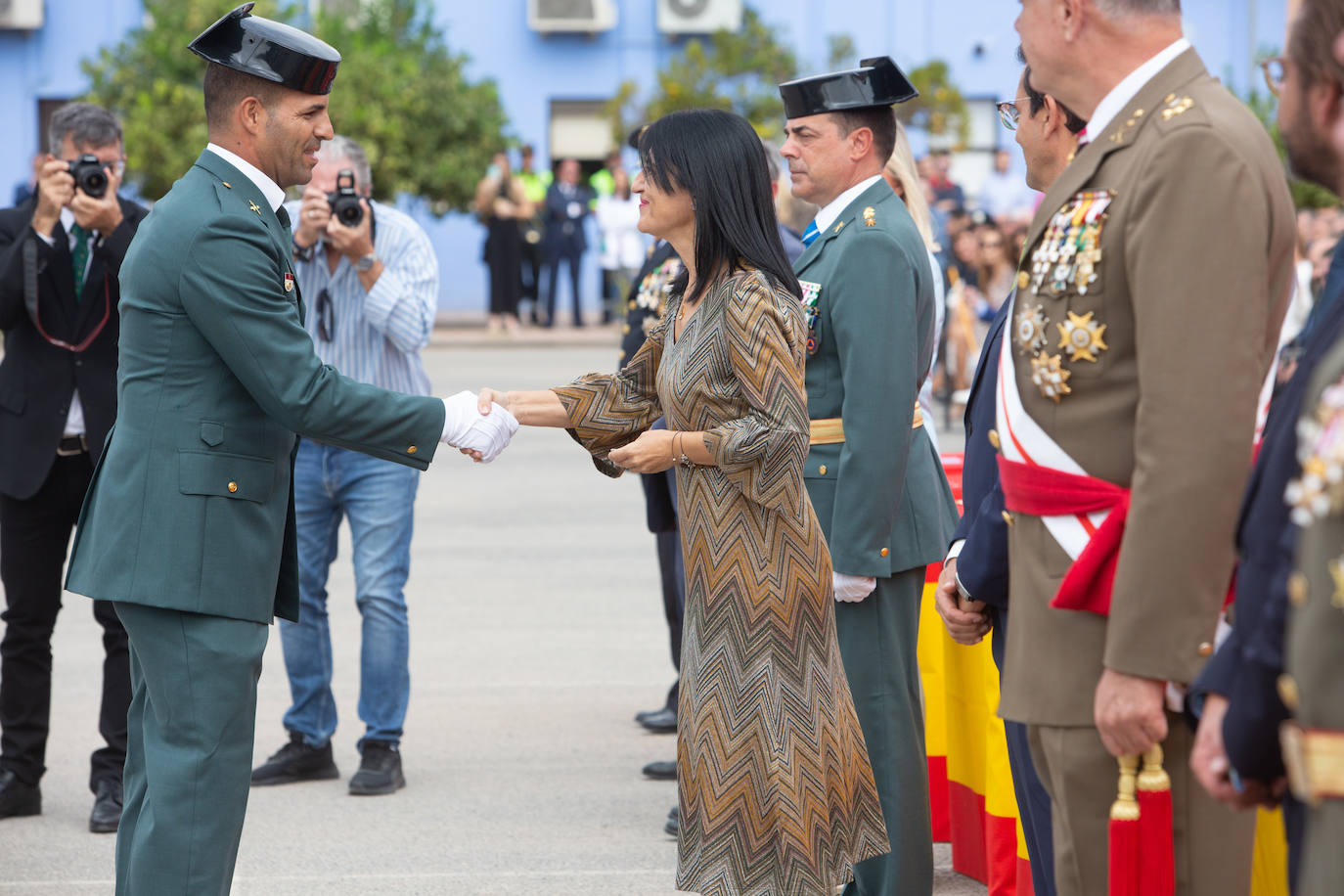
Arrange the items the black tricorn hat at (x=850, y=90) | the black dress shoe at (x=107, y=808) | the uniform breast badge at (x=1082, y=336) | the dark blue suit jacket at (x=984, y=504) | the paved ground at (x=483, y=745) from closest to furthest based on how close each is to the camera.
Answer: the uniform breast badge at (x=1082, y=336), the dark blue suit jacket at (x=984, y=504), the black tricorn hat at (x=850, y=90), the paved ground at (x=483, y=745), the black dress shoe at (x=107, y=808)

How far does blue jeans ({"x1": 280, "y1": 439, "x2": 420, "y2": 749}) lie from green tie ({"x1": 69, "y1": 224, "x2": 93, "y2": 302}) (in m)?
0.90

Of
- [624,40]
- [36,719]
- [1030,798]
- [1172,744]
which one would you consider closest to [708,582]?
[1030,798]

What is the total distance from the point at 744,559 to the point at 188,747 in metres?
1.27

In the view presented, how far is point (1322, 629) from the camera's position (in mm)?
1659

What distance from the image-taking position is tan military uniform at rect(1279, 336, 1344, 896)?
165 centimetres

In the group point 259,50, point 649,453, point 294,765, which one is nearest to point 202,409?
point 259,50

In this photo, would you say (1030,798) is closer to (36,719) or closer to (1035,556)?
(1035,556)

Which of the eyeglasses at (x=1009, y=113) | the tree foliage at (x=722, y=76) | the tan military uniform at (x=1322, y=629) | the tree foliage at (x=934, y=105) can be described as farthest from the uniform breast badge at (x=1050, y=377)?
the tree foliage at (x=722, y=76)

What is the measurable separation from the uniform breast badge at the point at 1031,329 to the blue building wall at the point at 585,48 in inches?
1064

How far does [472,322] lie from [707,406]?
23307 mm

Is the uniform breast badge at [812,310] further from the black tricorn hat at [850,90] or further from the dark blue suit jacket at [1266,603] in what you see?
the dark blue suit jacket at [1266,603]

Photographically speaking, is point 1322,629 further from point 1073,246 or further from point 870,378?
point 870,378

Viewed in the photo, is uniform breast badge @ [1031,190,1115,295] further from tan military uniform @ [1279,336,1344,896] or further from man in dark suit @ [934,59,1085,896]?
tan military uniform @ [1279,336,1344,896]

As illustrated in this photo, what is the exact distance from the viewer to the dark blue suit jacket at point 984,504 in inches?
107
